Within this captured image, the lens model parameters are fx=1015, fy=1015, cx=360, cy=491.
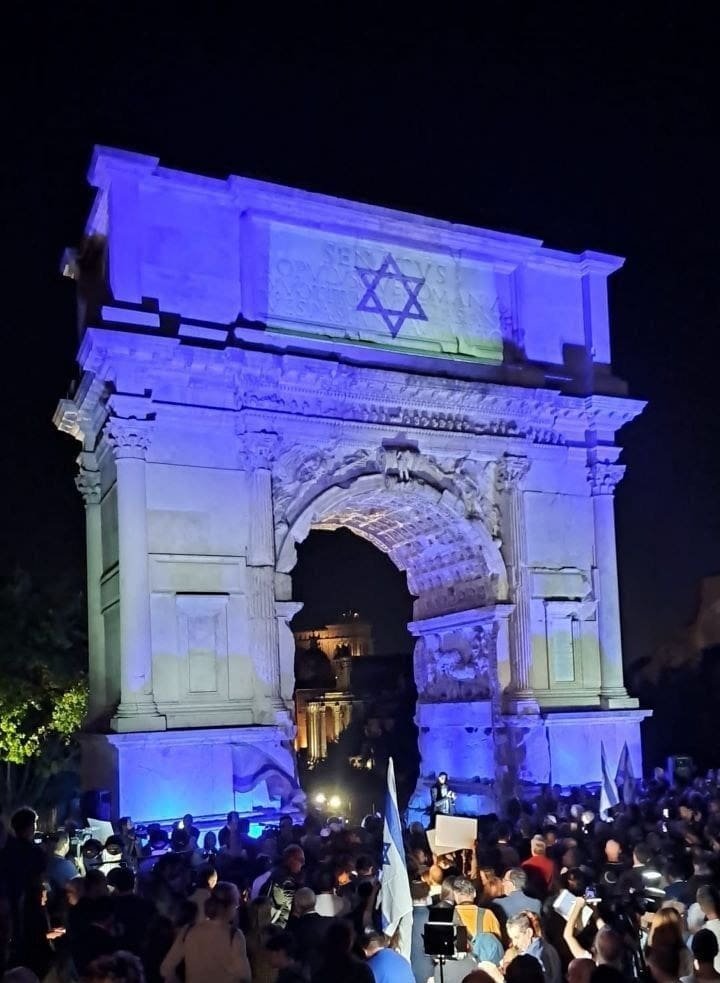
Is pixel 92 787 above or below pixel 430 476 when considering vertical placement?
below

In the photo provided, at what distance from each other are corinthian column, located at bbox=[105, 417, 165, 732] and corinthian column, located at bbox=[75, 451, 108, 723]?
2.54 m

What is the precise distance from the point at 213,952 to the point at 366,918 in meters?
1.67

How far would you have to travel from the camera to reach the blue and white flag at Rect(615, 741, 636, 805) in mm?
18656

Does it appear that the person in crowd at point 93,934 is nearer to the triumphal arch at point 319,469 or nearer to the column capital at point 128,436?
the triumphal arch at point 319,469

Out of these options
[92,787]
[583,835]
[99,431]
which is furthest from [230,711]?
[583,835]

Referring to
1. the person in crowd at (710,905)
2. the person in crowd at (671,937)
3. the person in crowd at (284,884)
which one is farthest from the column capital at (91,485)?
the person in crowd at (671,937)

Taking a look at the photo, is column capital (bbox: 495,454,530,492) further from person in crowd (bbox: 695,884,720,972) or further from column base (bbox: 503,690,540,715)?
person in crowd (bbox: 695,884,720,972)

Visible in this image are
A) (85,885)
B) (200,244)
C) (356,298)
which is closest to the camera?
(85,885)

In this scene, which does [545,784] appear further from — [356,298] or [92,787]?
[356,298]

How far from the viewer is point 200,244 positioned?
1972cm

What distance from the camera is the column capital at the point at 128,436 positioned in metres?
18.1

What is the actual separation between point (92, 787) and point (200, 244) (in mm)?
10501

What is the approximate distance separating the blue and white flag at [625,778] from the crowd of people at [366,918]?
7.51m

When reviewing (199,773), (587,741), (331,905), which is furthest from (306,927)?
(587,741)
